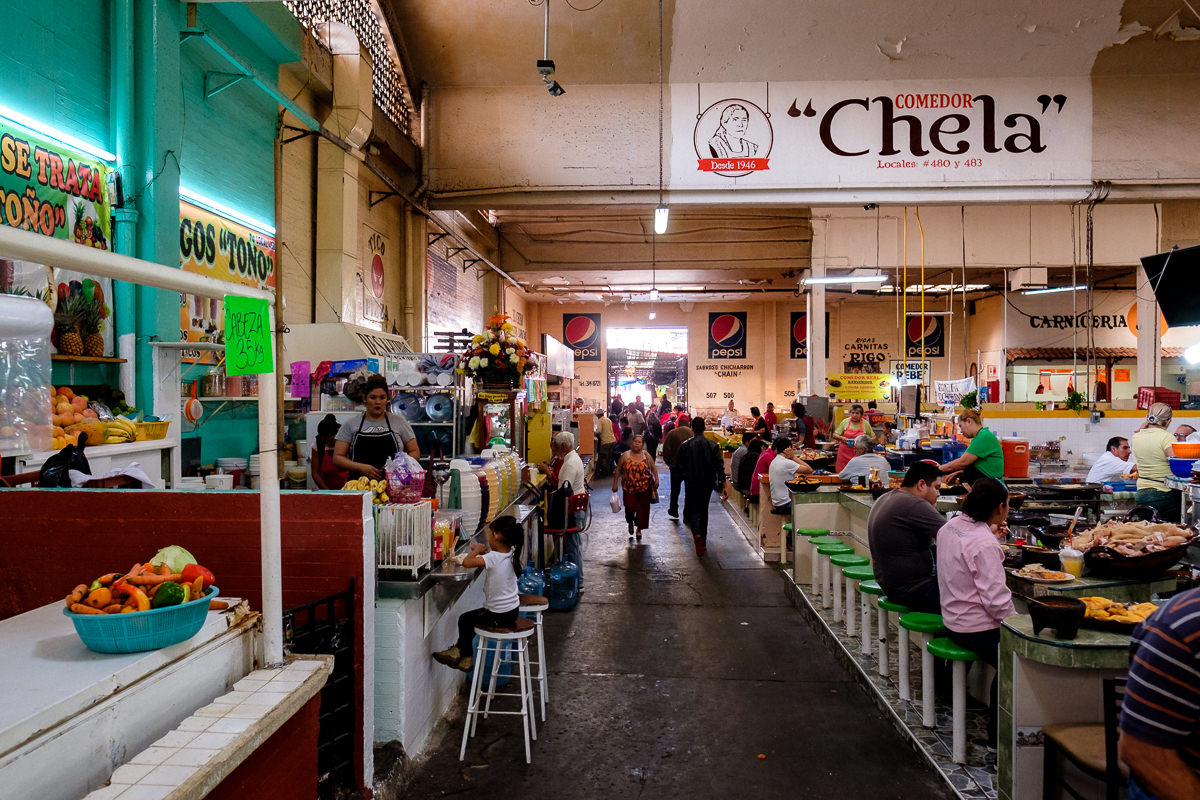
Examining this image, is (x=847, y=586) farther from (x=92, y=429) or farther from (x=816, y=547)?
(x=92, y=429)

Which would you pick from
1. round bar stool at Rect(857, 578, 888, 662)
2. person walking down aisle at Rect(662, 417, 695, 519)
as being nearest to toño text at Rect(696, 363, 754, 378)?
person walking down aisle at Rect(662, 417, 695, 519)

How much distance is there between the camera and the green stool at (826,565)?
19.0 ft

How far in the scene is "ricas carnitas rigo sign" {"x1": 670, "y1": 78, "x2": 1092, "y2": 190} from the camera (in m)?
9.57

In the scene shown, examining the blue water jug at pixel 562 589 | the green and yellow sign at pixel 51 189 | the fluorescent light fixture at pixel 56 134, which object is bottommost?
the blue water jug at pixel 562 589

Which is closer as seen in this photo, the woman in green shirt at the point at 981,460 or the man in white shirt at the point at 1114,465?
the woman in green shirt at the point at 981,460

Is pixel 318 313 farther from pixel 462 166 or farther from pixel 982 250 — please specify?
pixel 982 250

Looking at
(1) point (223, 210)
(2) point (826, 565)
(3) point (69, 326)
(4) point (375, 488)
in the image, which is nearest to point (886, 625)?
(2) point (826, 565)

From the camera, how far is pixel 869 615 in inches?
194

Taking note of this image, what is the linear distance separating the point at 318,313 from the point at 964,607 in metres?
7.14

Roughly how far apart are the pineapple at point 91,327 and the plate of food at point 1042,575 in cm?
579

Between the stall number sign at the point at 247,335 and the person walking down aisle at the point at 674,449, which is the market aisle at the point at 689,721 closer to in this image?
the stall number sign at the point at 247,335

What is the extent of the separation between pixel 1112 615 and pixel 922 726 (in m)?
1.36

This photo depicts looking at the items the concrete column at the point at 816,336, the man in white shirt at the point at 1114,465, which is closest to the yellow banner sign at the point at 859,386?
the concrete column at the point at 816,336

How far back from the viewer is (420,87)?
10.2 meters
